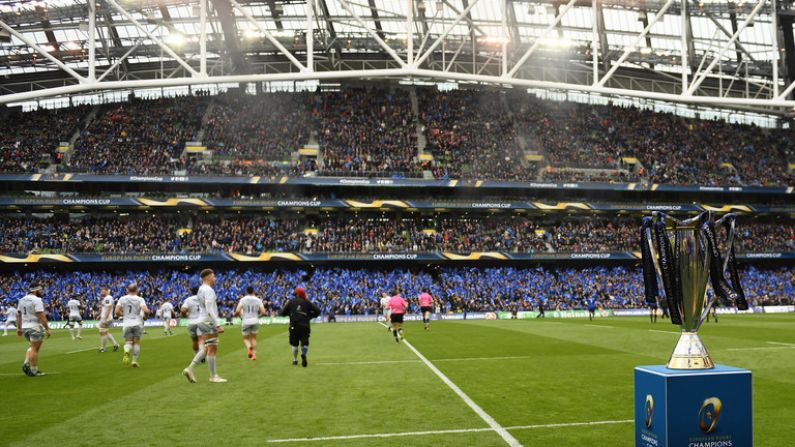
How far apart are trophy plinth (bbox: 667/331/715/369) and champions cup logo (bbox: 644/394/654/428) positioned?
11.7 inches

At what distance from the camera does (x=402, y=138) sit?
57.6 m

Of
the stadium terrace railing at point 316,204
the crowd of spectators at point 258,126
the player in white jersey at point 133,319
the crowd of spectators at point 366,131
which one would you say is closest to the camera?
the player in white jersey at point 133,319

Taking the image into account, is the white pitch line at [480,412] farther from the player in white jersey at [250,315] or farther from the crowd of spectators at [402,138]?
the crowd of spectators at [402,138]

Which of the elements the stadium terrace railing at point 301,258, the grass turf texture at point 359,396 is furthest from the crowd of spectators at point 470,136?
the grass turf texture at point 359,396

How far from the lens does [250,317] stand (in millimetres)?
17531

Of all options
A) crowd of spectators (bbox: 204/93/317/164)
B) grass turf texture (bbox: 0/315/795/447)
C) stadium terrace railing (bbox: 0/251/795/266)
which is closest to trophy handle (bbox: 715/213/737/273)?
grass turf texture (bbox: 0/315/795/447)

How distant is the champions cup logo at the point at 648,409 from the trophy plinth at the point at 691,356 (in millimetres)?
296

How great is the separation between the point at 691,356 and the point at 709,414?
0.44 metres

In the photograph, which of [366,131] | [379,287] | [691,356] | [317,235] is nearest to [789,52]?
[366,131]

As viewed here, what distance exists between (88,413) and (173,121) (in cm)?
5153

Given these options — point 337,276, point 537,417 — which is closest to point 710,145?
point 337,276

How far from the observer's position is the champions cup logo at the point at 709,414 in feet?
16.0

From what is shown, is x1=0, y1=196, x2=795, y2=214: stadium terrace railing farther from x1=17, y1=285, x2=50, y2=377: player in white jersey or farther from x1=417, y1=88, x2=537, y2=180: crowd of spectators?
x1=17, y1=285, x2=50, y2=377: player in white jersey

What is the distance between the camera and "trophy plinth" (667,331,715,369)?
5031mm
